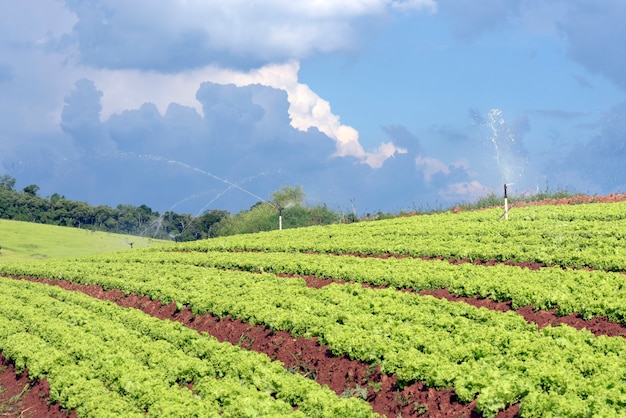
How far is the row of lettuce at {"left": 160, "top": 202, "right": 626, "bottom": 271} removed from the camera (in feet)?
78.3

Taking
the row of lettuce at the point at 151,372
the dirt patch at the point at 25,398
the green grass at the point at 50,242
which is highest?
the green grass at the point at 50,242

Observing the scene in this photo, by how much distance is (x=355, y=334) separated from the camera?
49.0 feet

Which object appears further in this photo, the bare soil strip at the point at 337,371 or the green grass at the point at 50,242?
the green grass at the point at 50,242

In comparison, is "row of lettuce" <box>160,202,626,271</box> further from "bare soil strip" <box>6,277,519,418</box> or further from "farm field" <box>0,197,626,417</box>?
"bare soil strip" <box>6,277,519,418</box>

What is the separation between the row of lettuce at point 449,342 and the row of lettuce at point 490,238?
22.5 feet

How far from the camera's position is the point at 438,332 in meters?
14.5

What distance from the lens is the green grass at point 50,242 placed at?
7019 centimetres

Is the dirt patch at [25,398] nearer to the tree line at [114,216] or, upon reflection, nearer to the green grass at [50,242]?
the green grass at [50,242]

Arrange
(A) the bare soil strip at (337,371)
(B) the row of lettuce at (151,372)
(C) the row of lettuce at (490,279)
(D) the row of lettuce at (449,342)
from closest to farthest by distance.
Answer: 1. (D) the row of lettuce at (449,342)
2. (A) the bare soil strip at (337,371)
3. (B) the row of lettuce at (151,372)
4. (C) the row of lettuce at (490,279)

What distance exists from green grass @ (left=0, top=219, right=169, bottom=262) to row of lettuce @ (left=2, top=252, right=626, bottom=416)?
4873cm

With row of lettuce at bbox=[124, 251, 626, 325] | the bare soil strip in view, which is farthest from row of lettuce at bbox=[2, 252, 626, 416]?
row of lettuce at bbox=[124, 251, 626, 325]

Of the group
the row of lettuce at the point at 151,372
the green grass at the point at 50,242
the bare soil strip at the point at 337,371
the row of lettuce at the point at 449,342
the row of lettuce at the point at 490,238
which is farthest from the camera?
the green grass at the point at 50,242

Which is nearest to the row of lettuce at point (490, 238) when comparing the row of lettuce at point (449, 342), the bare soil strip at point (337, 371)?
the row of lettuce at point (449, 342)

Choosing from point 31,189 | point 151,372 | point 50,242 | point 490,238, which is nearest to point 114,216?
point 31,189
